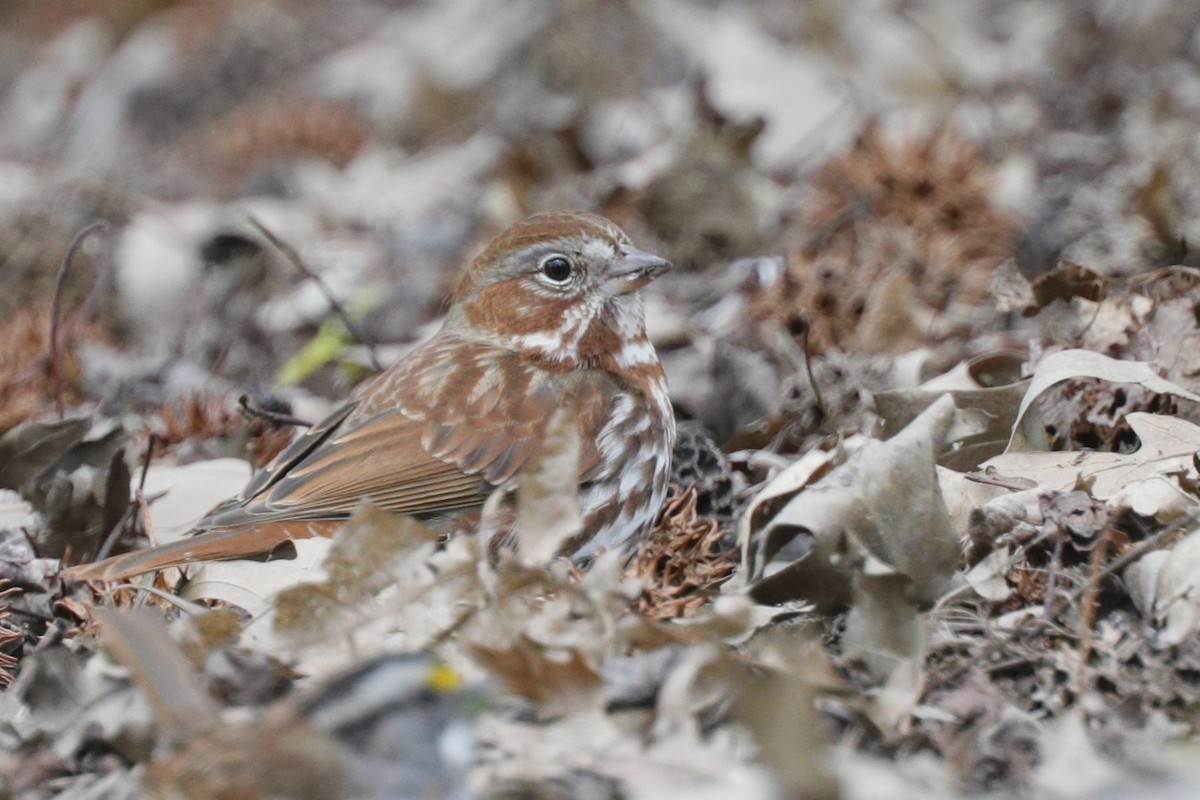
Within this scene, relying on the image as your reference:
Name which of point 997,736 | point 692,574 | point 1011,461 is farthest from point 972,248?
point 997,736

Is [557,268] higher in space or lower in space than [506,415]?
higher

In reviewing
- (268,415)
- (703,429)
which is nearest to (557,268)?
(703,429)

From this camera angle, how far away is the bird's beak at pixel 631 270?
14.6 feet

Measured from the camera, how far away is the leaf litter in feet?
8.68

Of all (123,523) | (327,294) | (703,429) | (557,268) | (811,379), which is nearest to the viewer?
(123,523)

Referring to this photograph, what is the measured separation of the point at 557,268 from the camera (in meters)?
4.59

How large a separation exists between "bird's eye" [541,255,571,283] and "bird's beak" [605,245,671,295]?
0.47 ft

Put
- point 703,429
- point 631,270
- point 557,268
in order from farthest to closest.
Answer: point 703,429
point 557,268
point 631,270

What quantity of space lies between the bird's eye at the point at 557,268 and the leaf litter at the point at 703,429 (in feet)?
2.17

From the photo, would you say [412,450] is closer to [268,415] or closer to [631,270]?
[268,415]

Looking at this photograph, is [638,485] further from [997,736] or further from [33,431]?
[33,431]

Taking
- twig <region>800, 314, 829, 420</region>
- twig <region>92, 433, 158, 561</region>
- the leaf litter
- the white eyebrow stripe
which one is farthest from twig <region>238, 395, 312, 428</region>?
twig <region>800, 314, 829, 420</region>

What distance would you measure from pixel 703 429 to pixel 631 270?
0.69 metres

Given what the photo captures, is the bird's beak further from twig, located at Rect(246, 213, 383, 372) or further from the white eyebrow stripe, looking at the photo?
twig, located at Rect(246, 213, 383, 372)
